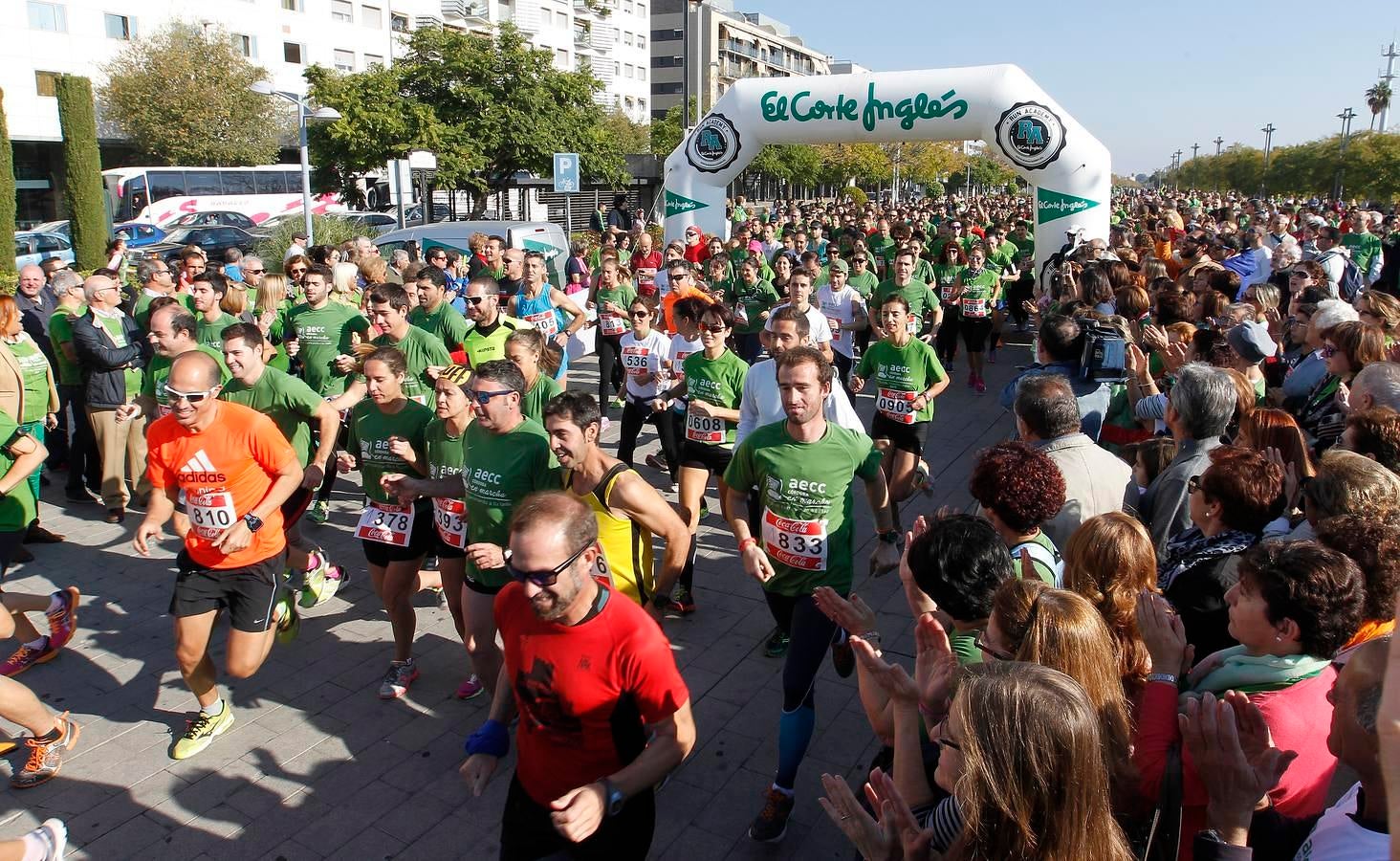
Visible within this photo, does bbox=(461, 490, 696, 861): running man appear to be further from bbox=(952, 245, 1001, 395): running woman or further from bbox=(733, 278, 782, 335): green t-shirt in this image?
bbox=(952, 245, 1001, 395): running woman

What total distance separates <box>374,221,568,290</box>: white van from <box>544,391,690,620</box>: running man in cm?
1106

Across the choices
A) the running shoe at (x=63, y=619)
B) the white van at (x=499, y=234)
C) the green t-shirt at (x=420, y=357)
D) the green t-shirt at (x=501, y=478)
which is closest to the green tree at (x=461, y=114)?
the white van at (x=499, y=234)

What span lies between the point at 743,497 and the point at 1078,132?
11.5 meters

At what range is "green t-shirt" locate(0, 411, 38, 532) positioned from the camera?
4.68 metres

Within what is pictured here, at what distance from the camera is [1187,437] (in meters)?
4.15

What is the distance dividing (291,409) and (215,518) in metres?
1.21

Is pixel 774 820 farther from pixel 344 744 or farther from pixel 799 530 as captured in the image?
pixel 344 744


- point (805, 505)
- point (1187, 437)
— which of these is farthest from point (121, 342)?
point (1187, 437)

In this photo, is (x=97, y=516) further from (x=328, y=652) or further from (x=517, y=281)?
(x=517, y=281)

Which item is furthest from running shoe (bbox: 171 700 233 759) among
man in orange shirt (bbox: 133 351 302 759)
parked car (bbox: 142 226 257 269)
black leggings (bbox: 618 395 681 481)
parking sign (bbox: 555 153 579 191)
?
parked car (bbox: 142 226 257 269)

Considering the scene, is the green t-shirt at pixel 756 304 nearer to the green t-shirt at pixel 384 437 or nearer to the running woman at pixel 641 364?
the running woman at pixel 641 364

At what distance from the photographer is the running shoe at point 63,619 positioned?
197 inches

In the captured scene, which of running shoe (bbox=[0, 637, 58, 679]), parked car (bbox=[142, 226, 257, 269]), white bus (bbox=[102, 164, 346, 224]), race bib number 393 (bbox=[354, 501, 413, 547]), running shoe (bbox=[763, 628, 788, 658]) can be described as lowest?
running shoe (bbox=[0, 637, 58, 679])

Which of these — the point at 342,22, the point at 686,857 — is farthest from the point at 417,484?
the point at 342,22
